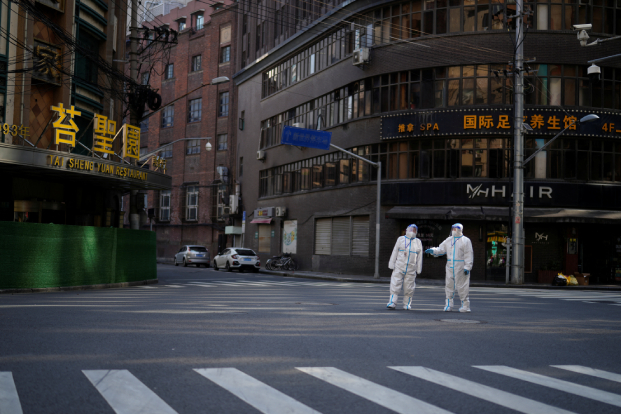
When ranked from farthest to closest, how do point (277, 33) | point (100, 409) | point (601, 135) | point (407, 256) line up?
point (277, 33), point (601, 135), point (407, 256), point (100, 409)

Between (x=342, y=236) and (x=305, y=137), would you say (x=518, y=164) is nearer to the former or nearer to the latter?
(x=305, y=137)

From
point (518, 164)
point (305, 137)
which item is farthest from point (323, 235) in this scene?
point (518, 164)

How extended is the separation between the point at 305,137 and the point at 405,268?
18328 mm

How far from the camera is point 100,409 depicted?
515 cm

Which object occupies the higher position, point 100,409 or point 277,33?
point 277,33

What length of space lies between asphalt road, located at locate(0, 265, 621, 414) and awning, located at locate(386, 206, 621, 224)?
1739cm

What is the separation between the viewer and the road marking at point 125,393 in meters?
5.15

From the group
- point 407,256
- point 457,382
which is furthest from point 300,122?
point 457,382

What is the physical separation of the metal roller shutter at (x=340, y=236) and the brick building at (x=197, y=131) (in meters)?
16.4

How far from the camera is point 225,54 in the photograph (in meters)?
56.5

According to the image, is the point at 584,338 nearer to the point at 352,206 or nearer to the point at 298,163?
the point at 352,206

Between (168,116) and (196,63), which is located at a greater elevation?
(196,63)

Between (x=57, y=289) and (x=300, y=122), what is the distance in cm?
2506

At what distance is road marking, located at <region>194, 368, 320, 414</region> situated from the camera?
5250 mm
